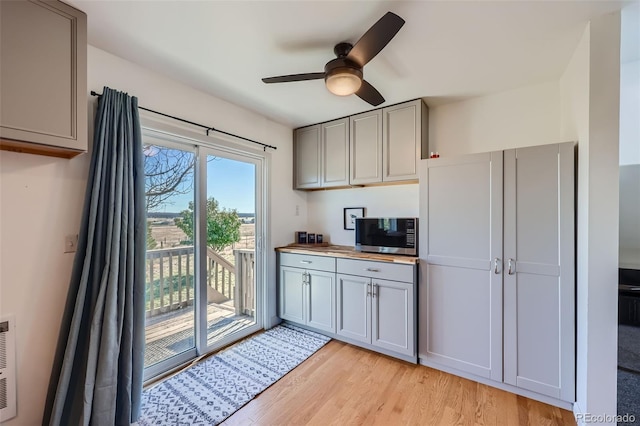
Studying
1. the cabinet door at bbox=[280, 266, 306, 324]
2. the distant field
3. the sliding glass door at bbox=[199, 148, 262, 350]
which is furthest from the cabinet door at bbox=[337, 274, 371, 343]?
the distant field

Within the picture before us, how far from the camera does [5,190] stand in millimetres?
1470

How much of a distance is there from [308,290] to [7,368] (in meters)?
2.20

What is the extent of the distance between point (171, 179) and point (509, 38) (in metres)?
2.70

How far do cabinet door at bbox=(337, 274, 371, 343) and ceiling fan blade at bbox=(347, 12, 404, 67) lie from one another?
6.19ft

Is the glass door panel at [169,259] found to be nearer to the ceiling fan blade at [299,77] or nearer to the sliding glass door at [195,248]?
the sliding glass door at [195,248]

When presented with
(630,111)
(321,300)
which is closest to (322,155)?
(321,300)

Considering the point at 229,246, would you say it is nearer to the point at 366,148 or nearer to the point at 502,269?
the point at 366,148

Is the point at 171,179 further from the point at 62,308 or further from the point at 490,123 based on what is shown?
the point at 490,123

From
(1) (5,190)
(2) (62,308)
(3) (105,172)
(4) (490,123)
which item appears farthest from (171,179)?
(4) (490,123)

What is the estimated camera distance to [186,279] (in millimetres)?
2449

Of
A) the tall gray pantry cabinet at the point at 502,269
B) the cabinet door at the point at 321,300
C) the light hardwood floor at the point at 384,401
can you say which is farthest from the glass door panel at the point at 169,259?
the tall gray pantry cabinet at the point at 502,269

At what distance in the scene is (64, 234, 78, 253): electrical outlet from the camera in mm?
1684

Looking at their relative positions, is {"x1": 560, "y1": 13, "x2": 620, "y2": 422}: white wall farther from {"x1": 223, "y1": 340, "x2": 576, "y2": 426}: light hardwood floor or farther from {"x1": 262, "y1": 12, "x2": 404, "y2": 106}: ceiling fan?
{"x1": 262, "y1": 12, "x2": 404, "y2": 106}: ceiling fan

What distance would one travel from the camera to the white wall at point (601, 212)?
1.50 metres
